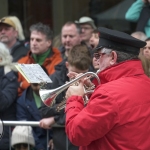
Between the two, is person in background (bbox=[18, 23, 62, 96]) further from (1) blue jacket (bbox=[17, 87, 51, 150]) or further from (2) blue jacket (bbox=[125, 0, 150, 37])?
(2) blue jacket (bbox=[125, 0, 150, 37])

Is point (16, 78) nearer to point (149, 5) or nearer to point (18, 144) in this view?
point (18, 144)

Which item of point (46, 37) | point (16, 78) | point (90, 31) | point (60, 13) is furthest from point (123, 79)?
point (60, 13)

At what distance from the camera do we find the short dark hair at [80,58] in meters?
6.17

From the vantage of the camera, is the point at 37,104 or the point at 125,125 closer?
the point at 125,125

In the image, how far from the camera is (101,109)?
4.01 m

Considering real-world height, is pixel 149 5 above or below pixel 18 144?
above

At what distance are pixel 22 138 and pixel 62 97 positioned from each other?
0.66 m

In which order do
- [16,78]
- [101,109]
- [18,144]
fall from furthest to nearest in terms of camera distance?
[16,78]
[18,144]
[101,109]

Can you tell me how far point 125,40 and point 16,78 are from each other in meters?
2.94

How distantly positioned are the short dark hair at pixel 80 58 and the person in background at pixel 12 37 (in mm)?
1879

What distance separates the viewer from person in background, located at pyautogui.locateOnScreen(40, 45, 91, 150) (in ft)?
19.7

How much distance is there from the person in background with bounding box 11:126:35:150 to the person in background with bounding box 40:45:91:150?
271 mm

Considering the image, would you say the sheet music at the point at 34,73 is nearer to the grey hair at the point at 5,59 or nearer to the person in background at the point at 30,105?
the person in background at the point at 30,105

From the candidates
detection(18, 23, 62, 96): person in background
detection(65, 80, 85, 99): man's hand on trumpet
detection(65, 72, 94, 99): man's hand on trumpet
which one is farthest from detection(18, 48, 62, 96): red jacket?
detection(65, 80, 85, 99): man's hand on trumpet
